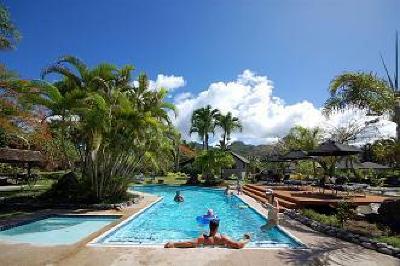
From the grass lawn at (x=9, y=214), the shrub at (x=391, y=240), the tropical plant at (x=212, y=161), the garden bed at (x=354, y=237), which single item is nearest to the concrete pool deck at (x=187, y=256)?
the garden bed at (x=354, y=237)

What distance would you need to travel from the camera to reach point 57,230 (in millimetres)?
12102

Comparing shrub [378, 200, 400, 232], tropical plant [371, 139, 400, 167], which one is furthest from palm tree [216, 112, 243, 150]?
shrub [378, 200, 400, 232]

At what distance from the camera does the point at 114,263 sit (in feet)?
23.9

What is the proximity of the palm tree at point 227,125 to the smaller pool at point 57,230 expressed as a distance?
3693 centimetres

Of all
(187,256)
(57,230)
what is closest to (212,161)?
(57,230)

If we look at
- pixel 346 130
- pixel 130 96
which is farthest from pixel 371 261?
pixel 346 130

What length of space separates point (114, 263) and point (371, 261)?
539cm

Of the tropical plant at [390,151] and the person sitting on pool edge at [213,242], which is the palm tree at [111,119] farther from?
the tropical plant at [390,151]

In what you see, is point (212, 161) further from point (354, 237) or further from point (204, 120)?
point (354, 237)

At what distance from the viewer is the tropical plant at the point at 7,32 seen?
11.5 meters

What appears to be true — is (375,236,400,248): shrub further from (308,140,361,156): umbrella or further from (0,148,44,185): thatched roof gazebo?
(0,148,44,185): thatched roof gazebo

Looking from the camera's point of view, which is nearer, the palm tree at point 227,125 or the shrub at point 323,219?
the shrub at point 323,219

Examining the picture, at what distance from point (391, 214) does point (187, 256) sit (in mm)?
7185

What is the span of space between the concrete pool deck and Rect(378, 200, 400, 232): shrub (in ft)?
9.25
